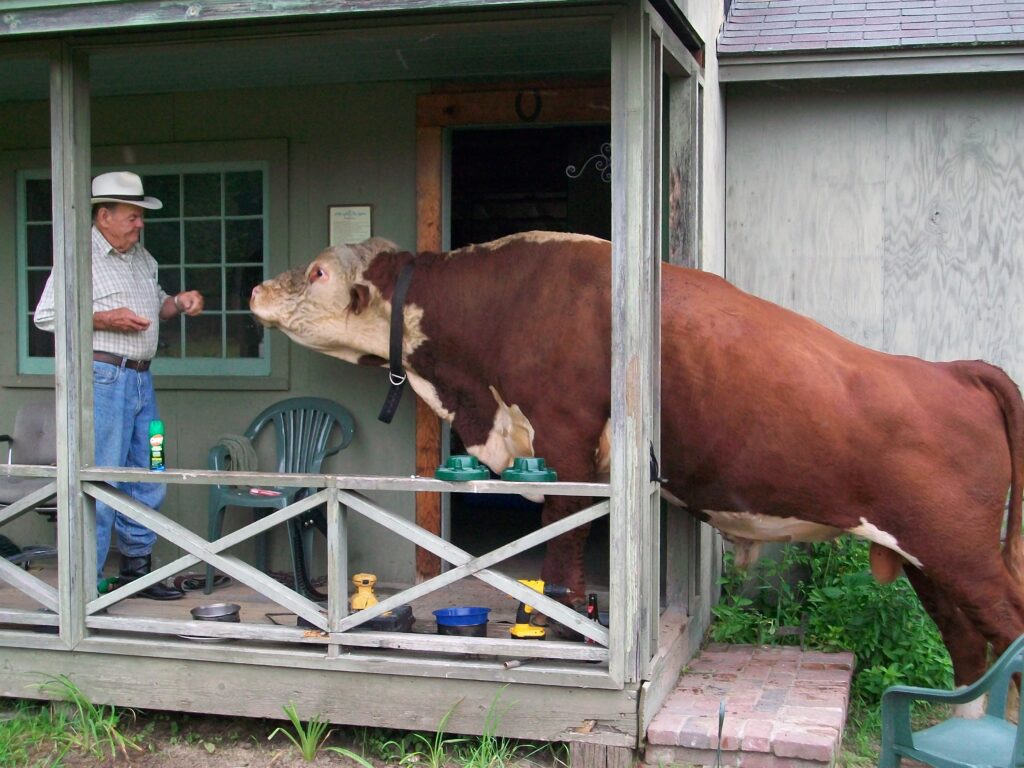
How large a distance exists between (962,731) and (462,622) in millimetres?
1921

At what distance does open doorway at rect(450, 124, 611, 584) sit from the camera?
8.37 meters

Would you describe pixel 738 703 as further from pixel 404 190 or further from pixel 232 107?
pixel 232 107

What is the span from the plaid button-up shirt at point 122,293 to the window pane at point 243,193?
99 centimetres

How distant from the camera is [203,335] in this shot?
22.1ft

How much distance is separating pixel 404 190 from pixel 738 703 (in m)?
3.21

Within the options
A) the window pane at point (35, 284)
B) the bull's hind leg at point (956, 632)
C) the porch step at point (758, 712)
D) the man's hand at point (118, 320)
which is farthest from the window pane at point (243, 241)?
the bull's hind leg at point (956, 632)

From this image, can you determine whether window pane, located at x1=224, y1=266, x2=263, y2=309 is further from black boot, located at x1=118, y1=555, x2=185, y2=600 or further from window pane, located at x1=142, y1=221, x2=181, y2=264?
black boot, located at x1=118, y1=555, x2=185, y2=600

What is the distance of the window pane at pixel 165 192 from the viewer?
6.76 meters

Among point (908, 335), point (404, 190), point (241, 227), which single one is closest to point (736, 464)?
point (908, 335)

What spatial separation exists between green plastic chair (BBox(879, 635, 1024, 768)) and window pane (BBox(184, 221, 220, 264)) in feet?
14.8

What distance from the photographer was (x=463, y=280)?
5523 millimetres

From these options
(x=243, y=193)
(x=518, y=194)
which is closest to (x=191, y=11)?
(x=243, y=193)

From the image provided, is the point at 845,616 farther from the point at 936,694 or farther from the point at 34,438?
the point at 34,438

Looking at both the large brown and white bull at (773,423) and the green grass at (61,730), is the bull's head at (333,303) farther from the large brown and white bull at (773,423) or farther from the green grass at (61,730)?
the green grass at (61,730)
